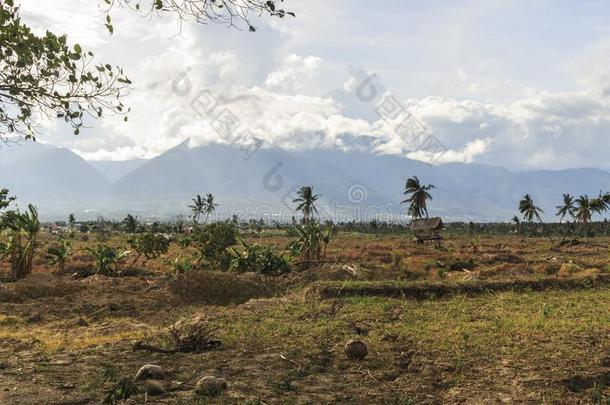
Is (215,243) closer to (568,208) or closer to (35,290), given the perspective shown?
(35,290)

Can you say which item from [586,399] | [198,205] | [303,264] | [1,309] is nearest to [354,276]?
[303,264]

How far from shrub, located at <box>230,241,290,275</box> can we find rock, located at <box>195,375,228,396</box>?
1631cm

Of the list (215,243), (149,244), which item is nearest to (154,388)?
(215,243)

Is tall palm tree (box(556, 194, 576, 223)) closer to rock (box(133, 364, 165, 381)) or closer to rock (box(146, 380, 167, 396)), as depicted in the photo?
rock (box(133, 364, 165, 381))

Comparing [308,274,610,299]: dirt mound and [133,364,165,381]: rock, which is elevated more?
[308,274,610,299]: dirt mound

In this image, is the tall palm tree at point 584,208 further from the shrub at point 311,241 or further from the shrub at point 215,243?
the shrub at point 215,243

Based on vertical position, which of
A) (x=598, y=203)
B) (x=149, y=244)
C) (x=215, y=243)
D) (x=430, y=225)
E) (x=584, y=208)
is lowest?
(x=149, y=244)

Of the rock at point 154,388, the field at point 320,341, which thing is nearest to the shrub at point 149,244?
the field at point 320,341

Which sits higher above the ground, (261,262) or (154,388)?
(261,262)

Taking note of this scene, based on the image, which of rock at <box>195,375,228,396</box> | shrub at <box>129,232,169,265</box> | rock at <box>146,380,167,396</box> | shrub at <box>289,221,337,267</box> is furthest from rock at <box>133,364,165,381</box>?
shrub at <box>129,232,169,265</box>

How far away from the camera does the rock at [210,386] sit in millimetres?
7516

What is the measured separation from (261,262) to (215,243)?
4.13 meters

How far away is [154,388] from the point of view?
24.8 ft

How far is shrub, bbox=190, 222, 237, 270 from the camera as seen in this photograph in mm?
27000
